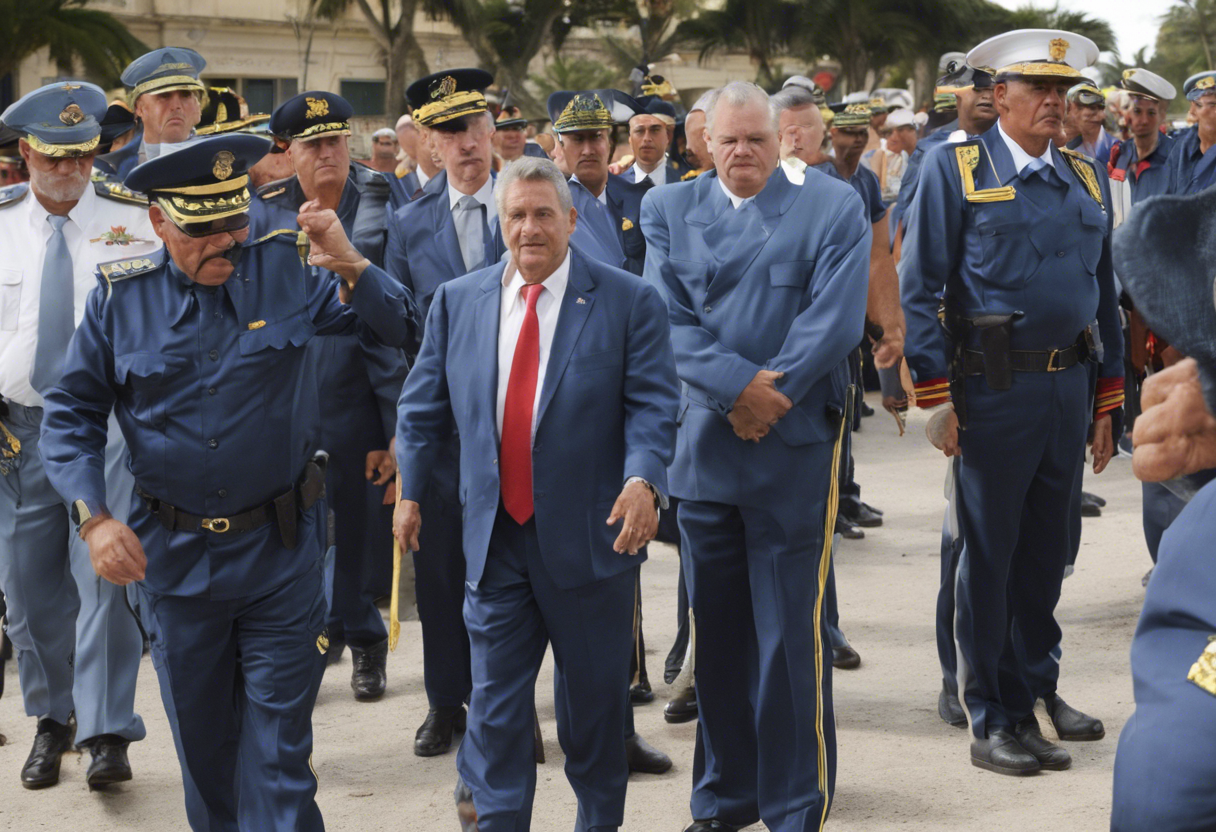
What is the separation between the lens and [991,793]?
17.1 feet

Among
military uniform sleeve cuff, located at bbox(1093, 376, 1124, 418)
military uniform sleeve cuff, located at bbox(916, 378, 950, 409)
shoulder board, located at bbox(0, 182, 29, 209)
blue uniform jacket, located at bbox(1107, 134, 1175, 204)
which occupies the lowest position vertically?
military uniform sleeve cuff, located at bbox(1093, 376, 1124, 418)

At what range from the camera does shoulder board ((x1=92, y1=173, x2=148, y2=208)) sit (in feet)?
18.5

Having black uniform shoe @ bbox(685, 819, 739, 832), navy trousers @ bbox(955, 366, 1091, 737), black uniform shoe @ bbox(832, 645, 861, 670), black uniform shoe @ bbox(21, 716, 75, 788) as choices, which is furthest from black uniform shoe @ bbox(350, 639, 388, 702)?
navy trousers @ bbox(955, 366, 1091, 737)

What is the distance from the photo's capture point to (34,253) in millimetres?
5508

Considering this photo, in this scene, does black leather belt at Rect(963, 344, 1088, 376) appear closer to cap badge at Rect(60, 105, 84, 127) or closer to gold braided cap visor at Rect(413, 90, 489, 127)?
gold braided cap visor at Rect(413, 90, 489, 127)

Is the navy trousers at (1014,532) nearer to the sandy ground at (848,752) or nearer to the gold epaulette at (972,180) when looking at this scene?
the sandy ground at (848,752)

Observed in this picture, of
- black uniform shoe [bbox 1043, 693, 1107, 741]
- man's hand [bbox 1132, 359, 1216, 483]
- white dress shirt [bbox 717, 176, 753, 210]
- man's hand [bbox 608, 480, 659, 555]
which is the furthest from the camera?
black uniform shoe [bbox 1043, 693, 1107, 741]

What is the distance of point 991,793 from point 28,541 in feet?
11.8

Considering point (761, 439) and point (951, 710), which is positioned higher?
point (761, 439)

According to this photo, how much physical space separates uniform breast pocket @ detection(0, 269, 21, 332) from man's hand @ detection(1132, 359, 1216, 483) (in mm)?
4363

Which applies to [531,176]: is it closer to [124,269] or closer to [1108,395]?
[124,269]

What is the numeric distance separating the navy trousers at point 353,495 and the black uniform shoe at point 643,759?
60.9 inches

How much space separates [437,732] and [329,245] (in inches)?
89.2

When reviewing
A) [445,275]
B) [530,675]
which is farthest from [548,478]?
[445,275]
